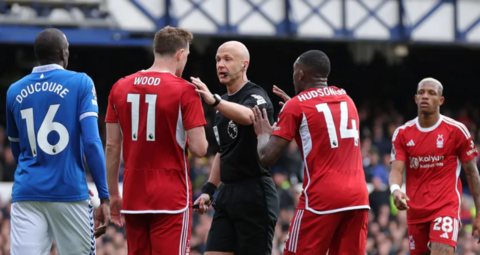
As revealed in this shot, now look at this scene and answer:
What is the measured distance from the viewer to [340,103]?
21.6 ft

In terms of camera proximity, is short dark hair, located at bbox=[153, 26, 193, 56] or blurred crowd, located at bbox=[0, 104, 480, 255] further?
blurred crowd, located at bbox=[0, 104, 480, 255]

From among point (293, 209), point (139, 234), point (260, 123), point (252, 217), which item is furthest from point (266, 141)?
point (293, 209)

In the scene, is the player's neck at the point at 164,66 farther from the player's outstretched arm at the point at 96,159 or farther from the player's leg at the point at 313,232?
the player's leg at the point at 313,232

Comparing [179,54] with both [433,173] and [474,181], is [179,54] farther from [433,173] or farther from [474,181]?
[474,181]

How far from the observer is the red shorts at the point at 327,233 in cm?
643

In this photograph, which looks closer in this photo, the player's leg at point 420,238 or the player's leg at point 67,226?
the player's leg at point 67,226

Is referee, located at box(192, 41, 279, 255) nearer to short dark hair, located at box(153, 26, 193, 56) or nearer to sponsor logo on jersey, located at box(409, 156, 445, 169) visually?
short dark hair, located at box(153, 26, 193, 56)

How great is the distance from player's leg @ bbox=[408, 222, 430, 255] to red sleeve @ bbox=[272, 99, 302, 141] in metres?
2.59

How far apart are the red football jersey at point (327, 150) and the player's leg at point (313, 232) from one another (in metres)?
0.07

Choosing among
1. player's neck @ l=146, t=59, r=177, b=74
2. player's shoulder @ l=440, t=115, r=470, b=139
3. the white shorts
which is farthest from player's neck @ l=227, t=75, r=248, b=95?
player's shoulder @ l=440, t=115, r=470, b=139

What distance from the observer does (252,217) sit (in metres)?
7.11

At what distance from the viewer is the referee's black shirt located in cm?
711

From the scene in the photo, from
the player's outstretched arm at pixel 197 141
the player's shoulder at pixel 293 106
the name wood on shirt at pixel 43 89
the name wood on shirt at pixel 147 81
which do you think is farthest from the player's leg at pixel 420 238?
the name wood on shirt at pixel 43 89

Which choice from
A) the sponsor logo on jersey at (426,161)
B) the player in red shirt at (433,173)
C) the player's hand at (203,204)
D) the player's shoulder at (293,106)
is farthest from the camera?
the sponsor logo on jersey at (426,161)
